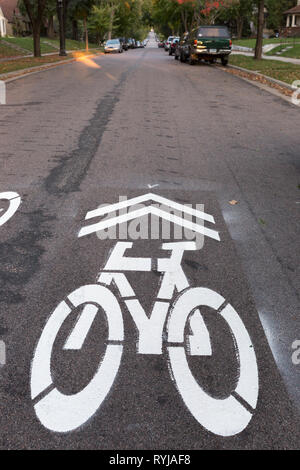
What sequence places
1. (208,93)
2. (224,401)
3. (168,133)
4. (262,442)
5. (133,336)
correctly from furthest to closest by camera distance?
1. (208,93)
2. (168,133)
3. (133,336)
4. (224,401)
5. (262,442)

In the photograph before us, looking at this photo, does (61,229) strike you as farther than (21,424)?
Yes

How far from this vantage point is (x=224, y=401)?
8.66 ft

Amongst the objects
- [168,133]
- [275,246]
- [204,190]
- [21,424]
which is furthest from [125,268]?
[168,133]

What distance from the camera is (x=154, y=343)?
10.1 feet

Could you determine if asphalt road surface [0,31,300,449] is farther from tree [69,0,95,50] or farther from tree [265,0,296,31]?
tree [265,0,296,31]

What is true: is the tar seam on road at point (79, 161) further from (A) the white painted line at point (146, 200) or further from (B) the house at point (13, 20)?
(B) the house at point (13, 20)

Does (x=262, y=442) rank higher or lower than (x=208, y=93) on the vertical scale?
lower

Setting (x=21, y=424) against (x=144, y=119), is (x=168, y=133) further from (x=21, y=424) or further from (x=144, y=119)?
(x=21, y=424)

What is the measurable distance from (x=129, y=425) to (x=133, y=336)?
2.49ft

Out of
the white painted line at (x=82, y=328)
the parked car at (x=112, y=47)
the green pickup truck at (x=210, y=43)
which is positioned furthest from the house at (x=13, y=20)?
the white painted line at (x=82, y=328)

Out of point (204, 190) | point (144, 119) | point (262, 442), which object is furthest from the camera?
point (144, 119)

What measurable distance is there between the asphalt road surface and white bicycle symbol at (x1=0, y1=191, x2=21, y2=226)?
0.24 ft

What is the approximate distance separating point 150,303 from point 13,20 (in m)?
80.8

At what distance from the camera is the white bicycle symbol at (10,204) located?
5080mm
